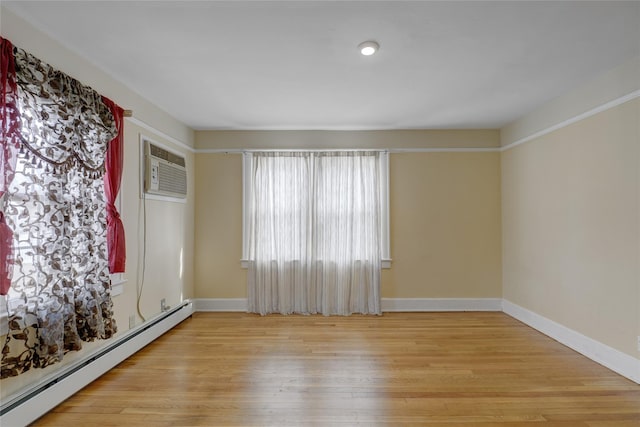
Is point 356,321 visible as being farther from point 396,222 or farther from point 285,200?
point 285,200

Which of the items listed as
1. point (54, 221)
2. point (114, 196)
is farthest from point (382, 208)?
point (54, 221)

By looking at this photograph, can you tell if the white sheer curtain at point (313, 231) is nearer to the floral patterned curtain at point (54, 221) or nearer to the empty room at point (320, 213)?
the empty room at point (320, 213)

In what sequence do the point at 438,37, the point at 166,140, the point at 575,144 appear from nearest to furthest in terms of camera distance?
the point at 438,37 → the point at 575,144 → the point at 166,140

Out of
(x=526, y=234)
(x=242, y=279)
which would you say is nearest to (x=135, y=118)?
(x=242, y=279)

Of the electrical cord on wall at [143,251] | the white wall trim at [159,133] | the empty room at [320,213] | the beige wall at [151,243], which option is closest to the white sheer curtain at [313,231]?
the empty room at [320,213]

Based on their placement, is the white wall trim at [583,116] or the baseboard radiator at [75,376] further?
the white wall trim at [583,116]

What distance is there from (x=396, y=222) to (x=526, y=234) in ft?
5.11

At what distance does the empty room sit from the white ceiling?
0.02 m

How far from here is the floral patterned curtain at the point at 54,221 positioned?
186 centimetres

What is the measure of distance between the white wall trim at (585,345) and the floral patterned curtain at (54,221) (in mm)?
4092

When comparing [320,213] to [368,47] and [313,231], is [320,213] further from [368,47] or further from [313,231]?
[368,47]

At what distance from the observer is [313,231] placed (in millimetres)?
4359

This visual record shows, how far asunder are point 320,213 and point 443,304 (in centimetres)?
212

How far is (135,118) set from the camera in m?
3.12
